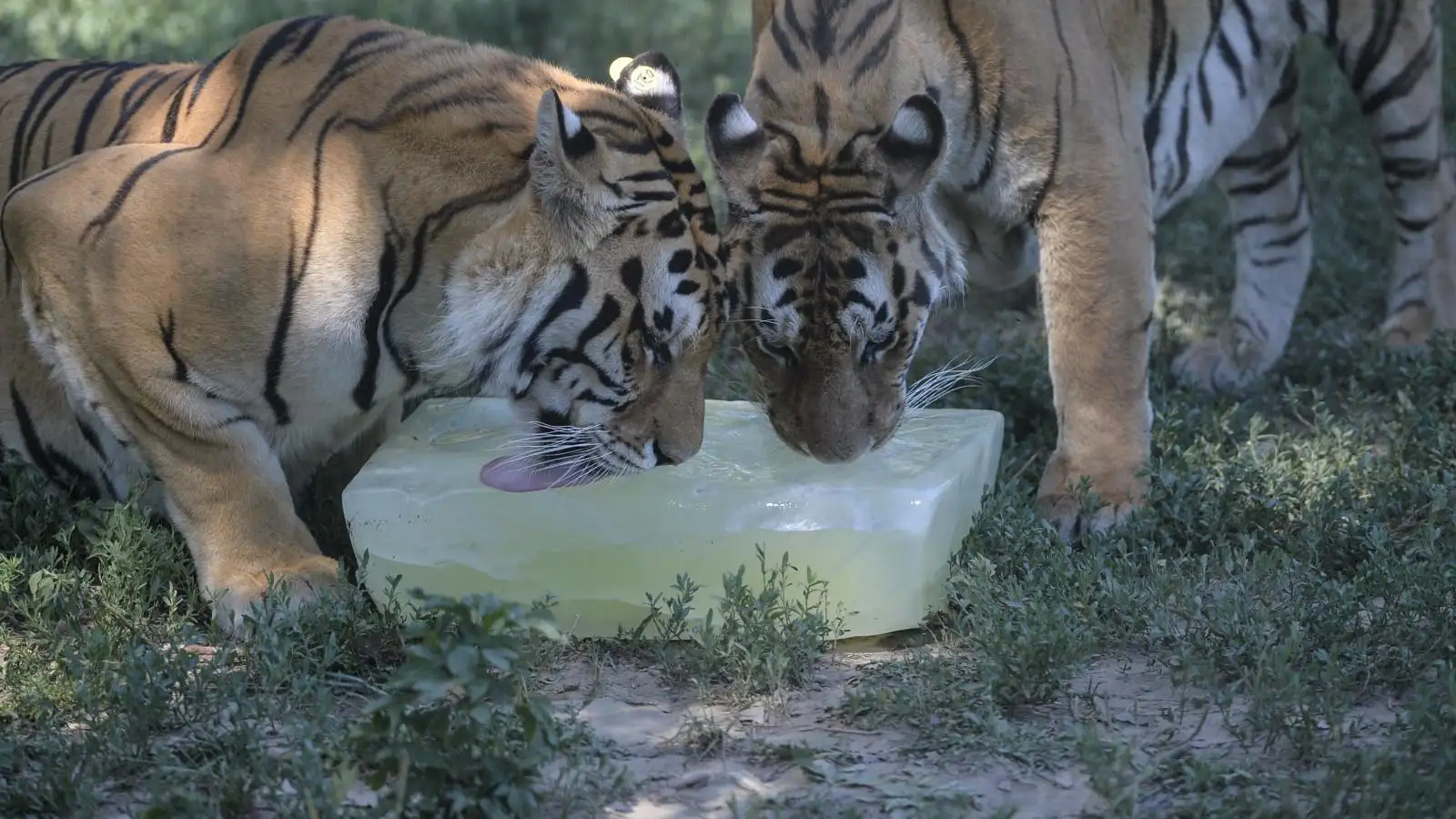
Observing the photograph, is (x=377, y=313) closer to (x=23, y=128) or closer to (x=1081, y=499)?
(x=23, y=128)

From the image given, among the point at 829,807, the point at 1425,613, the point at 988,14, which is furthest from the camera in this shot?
the point at 988,14

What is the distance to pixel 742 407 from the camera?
3.61 m

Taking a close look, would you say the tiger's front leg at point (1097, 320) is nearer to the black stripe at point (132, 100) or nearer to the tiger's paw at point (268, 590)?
the tiger's paw at point (268, 590)

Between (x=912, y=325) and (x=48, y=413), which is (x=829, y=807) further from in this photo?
(x=48, y=413)

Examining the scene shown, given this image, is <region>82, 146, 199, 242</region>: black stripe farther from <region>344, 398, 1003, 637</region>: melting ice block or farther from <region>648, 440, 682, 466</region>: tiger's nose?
<region>648, 440, 682, 466</region>: tiger's nose

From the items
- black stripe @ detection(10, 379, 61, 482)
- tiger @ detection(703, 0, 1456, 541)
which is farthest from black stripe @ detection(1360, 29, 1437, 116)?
black stripe @ detection(10, 379, 61, 482)

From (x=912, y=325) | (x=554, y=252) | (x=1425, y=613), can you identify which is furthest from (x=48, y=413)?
(x=1425, y=613)

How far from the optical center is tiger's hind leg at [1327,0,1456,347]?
15.0 feet

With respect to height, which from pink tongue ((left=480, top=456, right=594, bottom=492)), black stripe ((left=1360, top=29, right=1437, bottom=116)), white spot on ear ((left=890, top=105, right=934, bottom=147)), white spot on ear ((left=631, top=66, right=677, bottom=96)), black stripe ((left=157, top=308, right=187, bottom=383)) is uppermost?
white spot on ear ((left=631, top=66, right=677, bottom=96))

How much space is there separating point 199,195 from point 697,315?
0.91 meters

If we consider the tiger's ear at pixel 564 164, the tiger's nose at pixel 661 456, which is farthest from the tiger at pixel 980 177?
the tiger's ear at pixel 564 164

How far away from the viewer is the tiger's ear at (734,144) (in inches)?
127

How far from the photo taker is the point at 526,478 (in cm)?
317

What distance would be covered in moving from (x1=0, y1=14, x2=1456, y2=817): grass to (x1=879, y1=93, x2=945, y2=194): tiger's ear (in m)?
0.67
